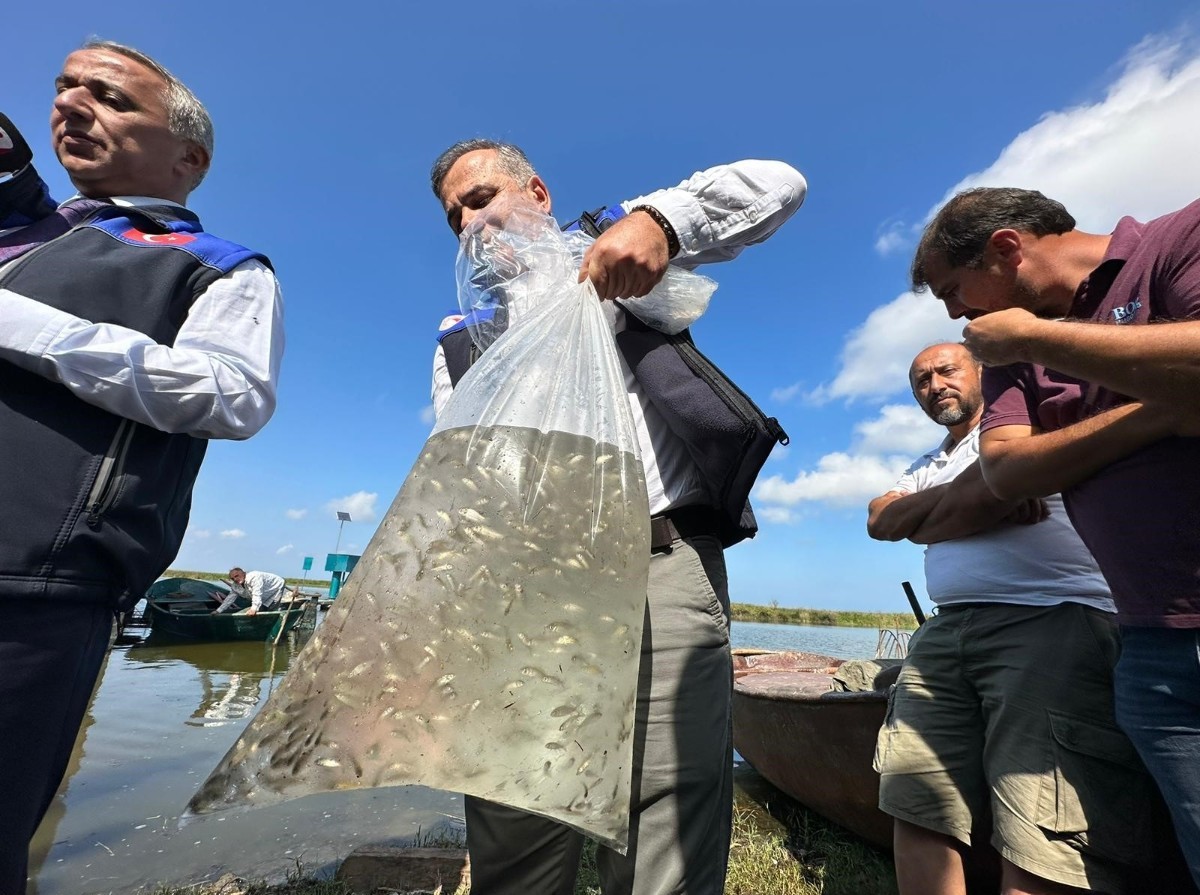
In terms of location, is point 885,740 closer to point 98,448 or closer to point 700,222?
point 700,222

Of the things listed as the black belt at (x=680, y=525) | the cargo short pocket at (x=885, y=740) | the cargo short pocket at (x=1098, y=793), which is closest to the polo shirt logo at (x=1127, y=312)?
the black belt at (x=680, y=525)

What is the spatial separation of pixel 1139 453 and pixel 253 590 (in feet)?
75.1

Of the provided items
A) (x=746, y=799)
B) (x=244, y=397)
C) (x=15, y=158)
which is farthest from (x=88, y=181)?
(x=746, y=799)

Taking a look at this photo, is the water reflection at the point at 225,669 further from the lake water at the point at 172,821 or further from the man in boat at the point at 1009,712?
the man in boat at the point at 1009,712

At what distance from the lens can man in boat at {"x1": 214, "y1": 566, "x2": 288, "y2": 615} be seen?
19.5 m

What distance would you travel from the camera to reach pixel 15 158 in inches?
74.3

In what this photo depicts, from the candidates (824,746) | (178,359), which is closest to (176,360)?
(178,359)

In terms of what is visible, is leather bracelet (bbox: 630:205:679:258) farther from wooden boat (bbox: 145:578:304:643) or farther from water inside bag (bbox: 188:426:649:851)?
wooden boat (bbox: 145:578:304:643)

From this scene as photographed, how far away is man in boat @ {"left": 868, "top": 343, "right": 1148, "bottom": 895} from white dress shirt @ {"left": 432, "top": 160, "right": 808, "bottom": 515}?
1221 mm

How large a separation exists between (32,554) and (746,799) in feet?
17.9

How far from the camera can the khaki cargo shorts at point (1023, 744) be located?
1.90m

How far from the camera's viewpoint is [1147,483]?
152 cm

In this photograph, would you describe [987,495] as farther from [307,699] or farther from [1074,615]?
[307,699]

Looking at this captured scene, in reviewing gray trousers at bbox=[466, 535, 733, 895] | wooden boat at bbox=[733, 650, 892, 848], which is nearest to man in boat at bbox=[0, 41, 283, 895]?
gray trousers at bbox=[466, 535, 733, 895]
